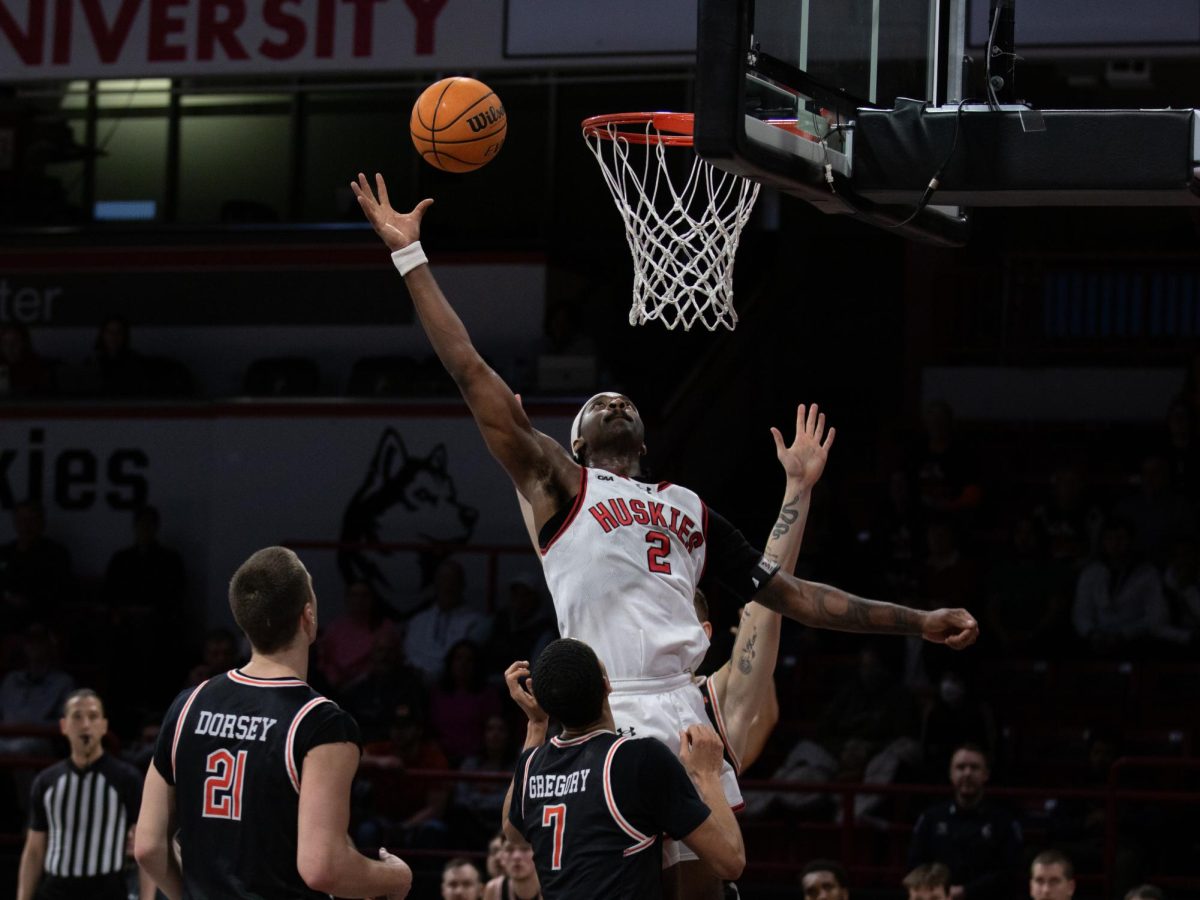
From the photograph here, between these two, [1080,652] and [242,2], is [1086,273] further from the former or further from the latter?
[242,2]

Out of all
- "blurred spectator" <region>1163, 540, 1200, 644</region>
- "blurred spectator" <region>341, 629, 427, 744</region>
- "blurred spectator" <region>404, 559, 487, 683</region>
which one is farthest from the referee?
"blurred spectator" <region>1163, 540, 1200, 644</region>

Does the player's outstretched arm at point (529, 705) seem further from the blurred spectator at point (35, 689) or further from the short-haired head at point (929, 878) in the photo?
the blurred spectator at point (35, 689)

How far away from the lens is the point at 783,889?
12.0 m

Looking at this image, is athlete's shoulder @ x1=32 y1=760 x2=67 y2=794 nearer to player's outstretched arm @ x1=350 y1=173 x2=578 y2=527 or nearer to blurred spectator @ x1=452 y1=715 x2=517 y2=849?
blurred spectator @ x1=452 y1=715 x2=517 y2=849

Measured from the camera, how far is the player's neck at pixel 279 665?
502 cm

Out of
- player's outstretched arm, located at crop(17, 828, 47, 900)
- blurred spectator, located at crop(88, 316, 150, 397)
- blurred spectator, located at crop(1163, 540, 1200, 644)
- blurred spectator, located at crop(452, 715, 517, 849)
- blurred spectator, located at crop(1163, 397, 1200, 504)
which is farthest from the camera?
blurred spectator, located at crop(88, 316, 150, 397)

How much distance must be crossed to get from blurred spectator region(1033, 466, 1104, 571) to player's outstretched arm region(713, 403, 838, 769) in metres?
7.40

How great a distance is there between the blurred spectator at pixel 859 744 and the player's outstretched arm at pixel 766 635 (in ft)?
18.6

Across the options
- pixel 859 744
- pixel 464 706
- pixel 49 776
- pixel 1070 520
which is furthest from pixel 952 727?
pixel 49 776

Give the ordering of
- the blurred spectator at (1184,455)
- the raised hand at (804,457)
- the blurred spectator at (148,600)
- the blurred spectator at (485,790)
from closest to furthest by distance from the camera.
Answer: the raised hand at (804,457), the blurred spectator at (485,790), the blurred spectator at (1184,455), the blurred spectator at (148,600)

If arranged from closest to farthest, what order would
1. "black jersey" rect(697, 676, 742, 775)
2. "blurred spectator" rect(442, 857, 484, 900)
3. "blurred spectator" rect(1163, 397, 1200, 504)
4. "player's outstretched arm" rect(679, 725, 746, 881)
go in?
"player's outstretched arm" rect(679, 725, 746, 881), "black jersey" rect(697, 676, 742, 775), "blurred spectator" rect(442, 857, 484, 900), "blurred spectator" rect(1163, 397, 1200, 504)

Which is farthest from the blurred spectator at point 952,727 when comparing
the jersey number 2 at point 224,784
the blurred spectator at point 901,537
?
the jersey number 2 at point 224,784

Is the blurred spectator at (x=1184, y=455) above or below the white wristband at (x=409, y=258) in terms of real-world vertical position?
below

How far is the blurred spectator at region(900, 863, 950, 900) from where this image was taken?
33.0 feet
